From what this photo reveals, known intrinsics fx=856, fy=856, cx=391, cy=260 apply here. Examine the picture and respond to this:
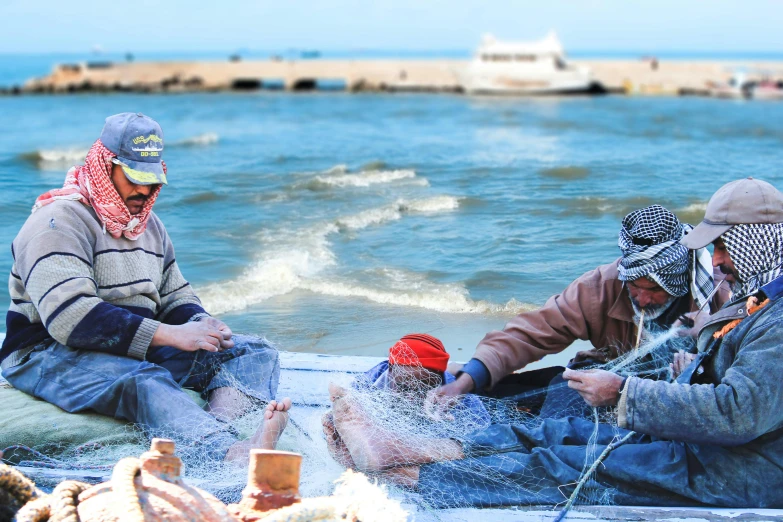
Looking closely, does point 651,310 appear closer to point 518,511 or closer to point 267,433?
point 518,511

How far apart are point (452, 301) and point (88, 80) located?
2243 inches

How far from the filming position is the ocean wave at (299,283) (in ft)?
23.8

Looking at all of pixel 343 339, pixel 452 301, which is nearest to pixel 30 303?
pixel 343 339

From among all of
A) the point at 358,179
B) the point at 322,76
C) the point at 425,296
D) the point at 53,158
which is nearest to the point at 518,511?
the point at 425,296

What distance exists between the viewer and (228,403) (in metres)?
3.52

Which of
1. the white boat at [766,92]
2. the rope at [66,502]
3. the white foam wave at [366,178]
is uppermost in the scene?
the rope at [66,502]

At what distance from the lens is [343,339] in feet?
20.3

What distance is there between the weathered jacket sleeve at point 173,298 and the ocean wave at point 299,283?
334 centimetres

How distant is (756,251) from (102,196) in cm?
237

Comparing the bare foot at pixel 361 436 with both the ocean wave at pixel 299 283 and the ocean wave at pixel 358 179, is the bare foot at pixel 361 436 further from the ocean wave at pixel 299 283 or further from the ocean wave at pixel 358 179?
the ocean wave at pixel 358 179

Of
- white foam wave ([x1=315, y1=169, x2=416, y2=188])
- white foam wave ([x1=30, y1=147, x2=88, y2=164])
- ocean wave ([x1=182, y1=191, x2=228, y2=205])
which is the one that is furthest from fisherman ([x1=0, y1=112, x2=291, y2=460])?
white foam wave ([x1=30, y1=147, x2=88, y2=164])

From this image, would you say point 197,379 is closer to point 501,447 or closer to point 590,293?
point 501,447

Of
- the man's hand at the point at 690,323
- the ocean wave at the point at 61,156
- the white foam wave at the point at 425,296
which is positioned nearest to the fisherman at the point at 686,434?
the man's hand at the point at 690,323

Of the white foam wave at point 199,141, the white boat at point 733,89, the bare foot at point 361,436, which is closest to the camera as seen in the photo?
the bare foot at point 361,436
